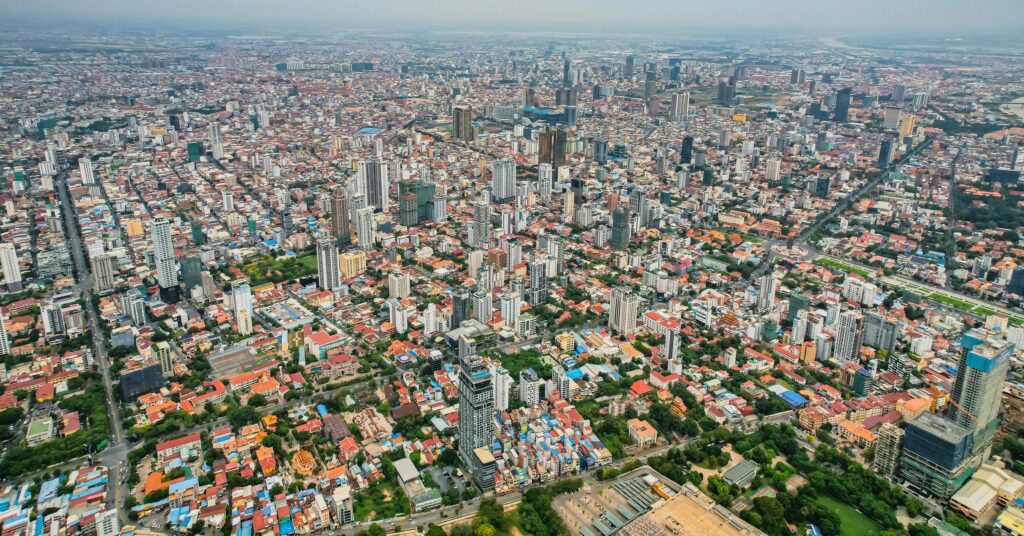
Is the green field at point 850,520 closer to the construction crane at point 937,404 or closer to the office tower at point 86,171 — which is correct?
the construction crane at point 937,404

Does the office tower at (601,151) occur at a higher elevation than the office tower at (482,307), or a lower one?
higher

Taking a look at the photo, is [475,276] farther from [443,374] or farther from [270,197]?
[270,197]

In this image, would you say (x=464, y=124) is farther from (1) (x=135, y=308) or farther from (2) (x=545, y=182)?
(1) (x=135, y=308)

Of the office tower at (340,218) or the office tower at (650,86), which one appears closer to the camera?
the office tower at (340,218)

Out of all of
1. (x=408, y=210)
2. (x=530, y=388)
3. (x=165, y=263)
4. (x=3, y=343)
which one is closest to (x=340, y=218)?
(x=408, y=210)

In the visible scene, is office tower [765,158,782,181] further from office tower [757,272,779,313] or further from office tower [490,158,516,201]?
office tower [757,272,779,313]

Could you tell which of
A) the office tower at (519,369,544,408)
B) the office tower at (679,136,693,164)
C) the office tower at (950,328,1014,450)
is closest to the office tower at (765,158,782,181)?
the office tower at (679,136,693,164)

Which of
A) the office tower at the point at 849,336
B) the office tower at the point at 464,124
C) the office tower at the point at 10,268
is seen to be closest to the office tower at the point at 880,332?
the office tower at the point at 849,336
